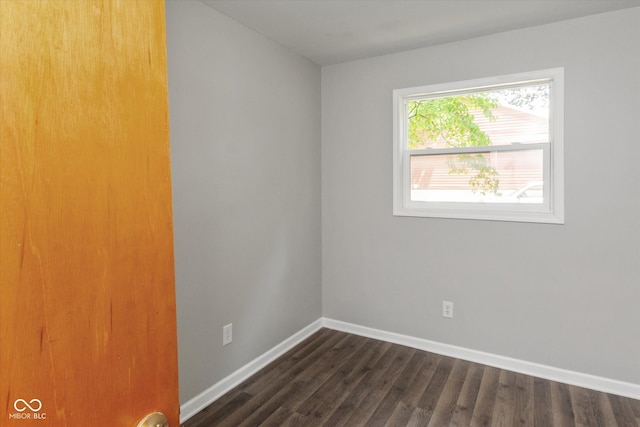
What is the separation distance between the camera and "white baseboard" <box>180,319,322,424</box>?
2248mm

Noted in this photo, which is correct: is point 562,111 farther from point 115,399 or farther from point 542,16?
point 115,399

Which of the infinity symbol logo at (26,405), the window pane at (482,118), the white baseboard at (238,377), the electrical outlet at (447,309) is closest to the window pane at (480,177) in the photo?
the window pane at (482,118)

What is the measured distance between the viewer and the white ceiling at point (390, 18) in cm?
228

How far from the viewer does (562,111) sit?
2533mm

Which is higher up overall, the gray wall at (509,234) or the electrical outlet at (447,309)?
the gray wall at (509,234)

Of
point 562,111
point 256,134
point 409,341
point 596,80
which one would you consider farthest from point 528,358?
point 256,134

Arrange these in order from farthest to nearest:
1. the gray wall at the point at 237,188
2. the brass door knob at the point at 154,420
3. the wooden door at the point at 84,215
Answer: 1. the gray wall at the point at 237,188
2. the brass door knob at the point at 154,420
3. the wooden door at the point at 84,215

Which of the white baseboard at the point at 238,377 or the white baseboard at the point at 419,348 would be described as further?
the white baseboard at the point at 419,348

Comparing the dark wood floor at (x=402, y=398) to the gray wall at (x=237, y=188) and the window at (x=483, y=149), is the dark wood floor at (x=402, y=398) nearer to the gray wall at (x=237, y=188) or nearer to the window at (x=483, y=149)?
the gray wall at (x=237, y=188)

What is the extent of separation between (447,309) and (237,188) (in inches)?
77.2

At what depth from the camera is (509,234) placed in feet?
9.10

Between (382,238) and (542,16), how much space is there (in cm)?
199

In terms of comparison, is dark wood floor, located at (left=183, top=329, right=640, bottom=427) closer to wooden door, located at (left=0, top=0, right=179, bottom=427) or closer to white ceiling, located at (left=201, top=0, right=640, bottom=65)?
wooden door, located at (left=0, top=0, right=179, bottom=427)

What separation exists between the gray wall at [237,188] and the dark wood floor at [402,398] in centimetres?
27
